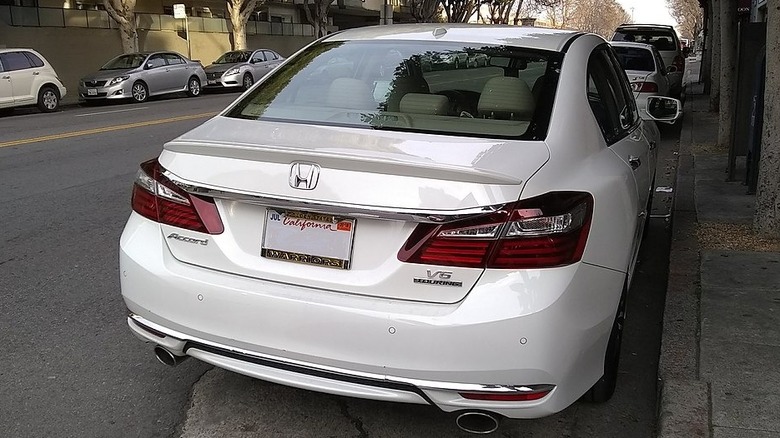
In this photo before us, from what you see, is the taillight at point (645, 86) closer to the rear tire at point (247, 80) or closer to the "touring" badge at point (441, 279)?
the "touring" badge at point (441, 279)

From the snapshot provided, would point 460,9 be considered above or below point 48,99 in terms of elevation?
above

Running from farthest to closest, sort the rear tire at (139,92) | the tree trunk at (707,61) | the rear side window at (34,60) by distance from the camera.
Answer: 1. the rear tire at (139,92)
2. the tree trunk at (707,61)
3. the rear side window at (34,60)

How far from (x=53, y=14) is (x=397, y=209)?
26692 mm

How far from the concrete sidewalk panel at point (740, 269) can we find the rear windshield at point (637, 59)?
7.71 m

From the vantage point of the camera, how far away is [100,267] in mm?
5617

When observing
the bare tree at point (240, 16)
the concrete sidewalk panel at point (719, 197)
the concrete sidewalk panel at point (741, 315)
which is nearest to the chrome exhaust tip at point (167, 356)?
the concrete sidewalk panel at point (741, 315)

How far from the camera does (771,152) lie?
229 inches

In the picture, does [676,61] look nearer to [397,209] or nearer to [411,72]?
[411,72]

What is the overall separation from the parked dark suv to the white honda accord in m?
14.8

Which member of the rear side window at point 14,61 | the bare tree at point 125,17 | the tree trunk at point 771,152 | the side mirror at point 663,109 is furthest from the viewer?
the bare tree at point 125,17

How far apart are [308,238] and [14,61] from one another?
18.2 m

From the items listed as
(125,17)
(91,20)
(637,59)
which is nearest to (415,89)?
(637,59)

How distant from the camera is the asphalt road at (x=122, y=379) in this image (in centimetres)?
344

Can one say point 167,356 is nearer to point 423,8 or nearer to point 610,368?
point 610,368
